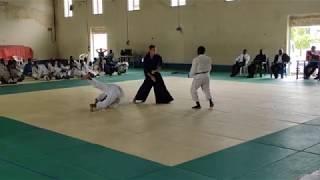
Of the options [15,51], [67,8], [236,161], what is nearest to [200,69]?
[236,161]

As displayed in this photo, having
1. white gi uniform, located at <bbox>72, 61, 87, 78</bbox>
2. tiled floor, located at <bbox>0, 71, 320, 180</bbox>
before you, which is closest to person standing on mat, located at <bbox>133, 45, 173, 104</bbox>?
tiled floor, located at <bbox>0, 71, 320, 180</bbox>

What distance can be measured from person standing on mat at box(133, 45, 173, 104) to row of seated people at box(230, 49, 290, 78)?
7293 mm

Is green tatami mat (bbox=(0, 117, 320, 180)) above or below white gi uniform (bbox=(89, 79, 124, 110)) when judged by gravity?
below

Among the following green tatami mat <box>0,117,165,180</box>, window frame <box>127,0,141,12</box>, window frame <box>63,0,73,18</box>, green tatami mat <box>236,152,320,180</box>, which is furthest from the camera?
window frame <box>63,0,73,18</box>

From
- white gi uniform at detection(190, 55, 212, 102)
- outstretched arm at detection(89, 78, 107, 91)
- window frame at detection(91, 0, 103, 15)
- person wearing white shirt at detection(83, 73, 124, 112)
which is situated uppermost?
window frame at detection(91, 0, 103, 15)

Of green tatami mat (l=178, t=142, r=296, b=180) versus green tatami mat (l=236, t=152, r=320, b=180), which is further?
green tatami mat (l=178, t=142, r=296, b=180)

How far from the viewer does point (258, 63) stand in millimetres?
16094

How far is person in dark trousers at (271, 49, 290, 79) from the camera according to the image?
1545 centimetres

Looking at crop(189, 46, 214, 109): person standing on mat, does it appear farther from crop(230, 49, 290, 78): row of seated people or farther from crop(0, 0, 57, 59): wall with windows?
crop(0, 0, 57, 59): wall with windows

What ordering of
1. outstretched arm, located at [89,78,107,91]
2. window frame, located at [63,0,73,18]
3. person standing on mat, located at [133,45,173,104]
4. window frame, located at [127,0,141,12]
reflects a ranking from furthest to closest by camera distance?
window frame, located at [63,0,73,18] → window frame, located at [127,0,141,12] → person standing on mat, located at [133,45,173,104] → outstretched arm, located at [89,78,107,91]

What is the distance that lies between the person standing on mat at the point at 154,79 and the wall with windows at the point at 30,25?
58.4 ft

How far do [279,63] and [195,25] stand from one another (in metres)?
5.26

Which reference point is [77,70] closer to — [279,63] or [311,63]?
[279,63]

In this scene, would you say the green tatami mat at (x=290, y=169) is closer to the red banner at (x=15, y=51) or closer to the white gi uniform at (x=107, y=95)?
the white gi uniform at (x=107, y=95)
